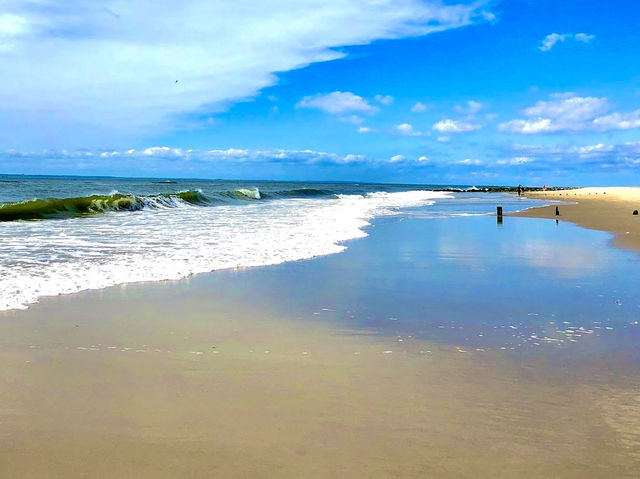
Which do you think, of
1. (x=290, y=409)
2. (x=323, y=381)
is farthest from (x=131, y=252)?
(x=290, y=409)

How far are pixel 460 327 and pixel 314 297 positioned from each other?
102 inches

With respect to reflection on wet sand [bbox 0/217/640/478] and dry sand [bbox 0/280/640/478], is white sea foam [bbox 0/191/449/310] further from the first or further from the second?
dry sand [bbox 0/280/640/478]

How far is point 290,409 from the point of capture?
438 centimetres

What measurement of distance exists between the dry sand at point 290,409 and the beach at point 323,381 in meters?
0.02

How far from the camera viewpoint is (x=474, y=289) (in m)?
9.45

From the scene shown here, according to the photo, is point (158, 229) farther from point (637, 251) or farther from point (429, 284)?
point (637, 251)

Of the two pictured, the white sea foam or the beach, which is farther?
the white sea foam

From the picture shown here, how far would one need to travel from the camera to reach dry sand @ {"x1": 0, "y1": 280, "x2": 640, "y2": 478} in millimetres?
3551

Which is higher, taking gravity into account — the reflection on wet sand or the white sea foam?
the white sea foam

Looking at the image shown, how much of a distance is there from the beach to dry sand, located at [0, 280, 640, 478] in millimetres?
17

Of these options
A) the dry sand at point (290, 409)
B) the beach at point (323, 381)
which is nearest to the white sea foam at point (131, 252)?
the beach at point (323, 381)

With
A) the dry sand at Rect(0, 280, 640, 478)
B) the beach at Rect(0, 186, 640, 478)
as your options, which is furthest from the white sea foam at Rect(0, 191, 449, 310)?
the dry sand at Rect(0, 280, 640, 478)

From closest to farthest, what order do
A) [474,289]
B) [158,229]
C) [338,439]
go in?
[338,439]
[474,289]
[158,229]

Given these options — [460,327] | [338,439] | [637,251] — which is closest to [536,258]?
[637,251]
